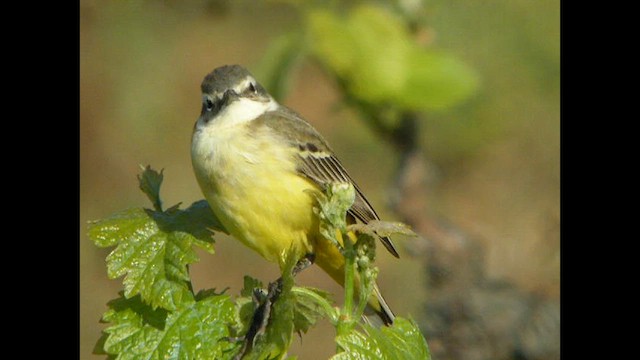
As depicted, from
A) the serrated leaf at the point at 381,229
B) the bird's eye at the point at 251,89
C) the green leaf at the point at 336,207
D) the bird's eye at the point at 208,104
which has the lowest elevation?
the serrated leaf at the point at 381,229

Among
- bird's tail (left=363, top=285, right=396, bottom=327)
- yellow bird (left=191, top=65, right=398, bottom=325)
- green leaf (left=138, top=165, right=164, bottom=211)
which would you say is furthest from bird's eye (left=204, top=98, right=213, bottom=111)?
green leaf (left=138, top=165, right=164, bottom=211)

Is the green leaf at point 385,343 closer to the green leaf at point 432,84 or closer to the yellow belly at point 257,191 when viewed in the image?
the yellow belly at point 257,191

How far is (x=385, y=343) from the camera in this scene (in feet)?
6.77

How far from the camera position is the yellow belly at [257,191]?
317 cm

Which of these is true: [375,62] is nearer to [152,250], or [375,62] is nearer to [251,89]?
[251,89]

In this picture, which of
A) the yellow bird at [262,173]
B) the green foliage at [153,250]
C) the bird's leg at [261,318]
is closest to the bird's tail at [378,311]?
the yellow bird at [262,173]

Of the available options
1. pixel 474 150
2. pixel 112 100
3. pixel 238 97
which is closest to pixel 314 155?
pixel 238 97

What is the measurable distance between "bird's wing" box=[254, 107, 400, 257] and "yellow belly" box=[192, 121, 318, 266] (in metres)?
0.08

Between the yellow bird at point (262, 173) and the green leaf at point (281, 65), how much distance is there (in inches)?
27.7

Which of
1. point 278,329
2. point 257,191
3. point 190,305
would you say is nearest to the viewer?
point 278,329

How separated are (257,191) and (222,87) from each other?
437mm

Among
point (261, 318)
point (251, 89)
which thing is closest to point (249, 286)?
point (261, 318)

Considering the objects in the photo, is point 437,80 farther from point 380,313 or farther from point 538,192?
point 538,192

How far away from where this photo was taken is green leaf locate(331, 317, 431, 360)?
1.99 metres
